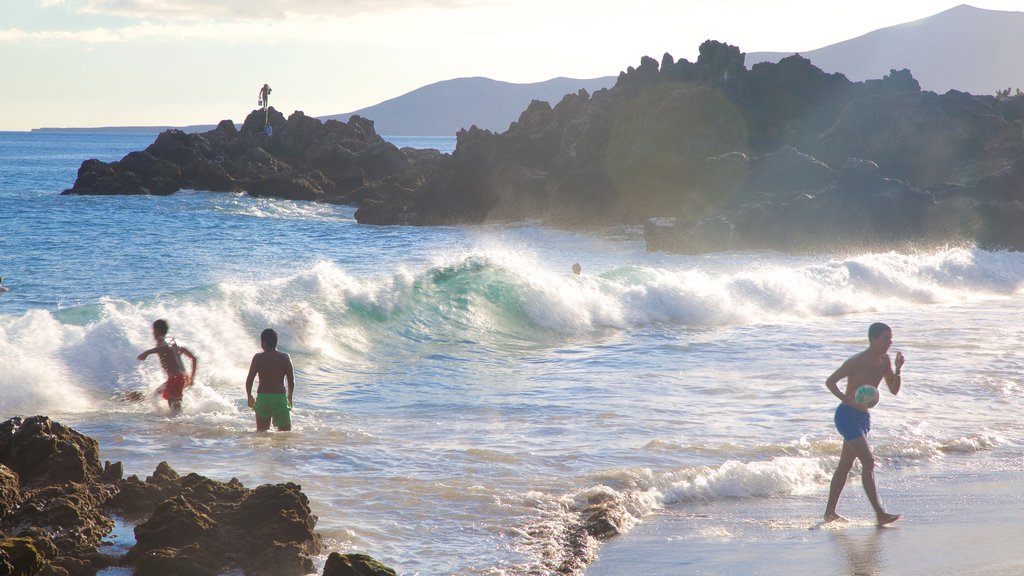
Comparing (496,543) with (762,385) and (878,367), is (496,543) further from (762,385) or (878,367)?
(762,385)

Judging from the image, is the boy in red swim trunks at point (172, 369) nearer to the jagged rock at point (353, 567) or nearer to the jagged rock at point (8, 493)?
the jagged rock at point (8, 493)

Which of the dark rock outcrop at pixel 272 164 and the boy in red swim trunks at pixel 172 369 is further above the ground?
the dark rock outcrop at pixel 272 164

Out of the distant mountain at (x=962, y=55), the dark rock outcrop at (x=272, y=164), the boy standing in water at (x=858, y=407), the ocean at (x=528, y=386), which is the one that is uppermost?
the distant mountain at (x=962, y=55)

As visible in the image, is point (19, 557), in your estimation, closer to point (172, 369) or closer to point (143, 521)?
point (143, 521)

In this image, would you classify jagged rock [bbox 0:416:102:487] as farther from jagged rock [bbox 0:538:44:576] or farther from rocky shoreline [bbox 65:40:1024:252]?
rocky shoreline [bbox 65:40:1024:252]

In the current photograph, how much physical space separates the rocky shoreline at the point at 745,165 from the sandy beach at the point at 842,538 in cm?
2152

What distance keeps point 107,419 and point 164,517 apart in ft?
15.6

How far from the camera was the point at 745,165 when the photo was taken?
32.9m

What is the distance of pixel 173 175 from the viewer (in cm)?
5297

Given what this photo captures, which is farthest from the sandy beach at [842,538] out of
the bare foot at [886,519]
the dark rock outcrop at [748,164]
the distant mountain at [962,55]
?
the distant mountain at [962,55]

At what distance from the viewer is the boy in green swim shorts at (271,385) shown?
9188 mm

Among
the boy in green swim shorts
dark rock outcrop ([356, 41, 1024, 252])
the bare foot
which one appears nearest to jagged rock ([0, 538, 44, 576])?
the boy in green swim shorts

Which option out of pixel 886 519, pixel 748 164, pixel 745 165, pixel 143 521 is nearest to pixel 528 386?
pixel 886 519

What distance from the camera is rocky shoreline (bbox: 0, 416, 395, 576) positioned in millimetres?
5488
